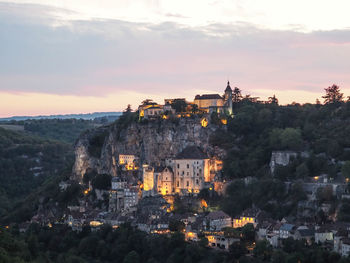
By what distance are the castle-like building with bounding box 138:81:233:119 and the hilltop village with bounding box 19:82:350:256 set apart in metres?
0.13

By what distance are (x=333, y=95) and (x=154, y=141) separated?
21.7 m

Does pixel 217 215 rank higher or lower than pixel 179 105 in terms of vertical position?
lower

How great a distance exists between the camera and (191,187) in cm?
8588

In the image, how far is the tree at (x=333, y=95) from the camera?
9556 centimetres

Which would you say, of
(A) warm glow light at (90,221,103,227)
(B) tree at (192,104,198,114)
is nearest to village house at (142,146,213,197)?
(A) warm glow light at (90,221,103,227)

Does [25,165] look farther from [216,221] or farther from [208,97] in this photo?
[216,221]

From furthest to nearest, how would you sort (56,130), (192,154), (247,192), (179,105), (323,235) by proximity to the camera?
(56,130) → (179,105) → (192,154) → (247,192) → (323,235)

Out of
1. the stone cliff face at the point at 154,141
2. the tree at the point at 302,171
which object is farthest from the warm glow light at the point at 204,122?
the tree at the point at 302,171

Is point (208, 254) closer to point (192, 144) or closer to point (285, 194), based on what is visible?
point (285, 194)

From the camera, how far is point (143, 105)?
98000mm

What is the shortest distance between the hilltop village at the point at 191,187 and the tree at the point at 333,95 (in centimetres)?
692

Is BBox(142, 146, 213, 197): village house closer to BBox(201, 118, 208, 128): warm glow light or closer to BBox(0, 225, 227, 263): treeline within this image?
BBox(201, 118, 208, 128): warm glow light

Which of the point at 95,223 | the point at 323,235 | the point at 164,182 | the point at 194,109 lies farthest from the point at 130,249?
the point at 194,109

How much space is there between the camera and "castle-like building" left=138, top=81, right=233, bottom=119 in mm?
94438
